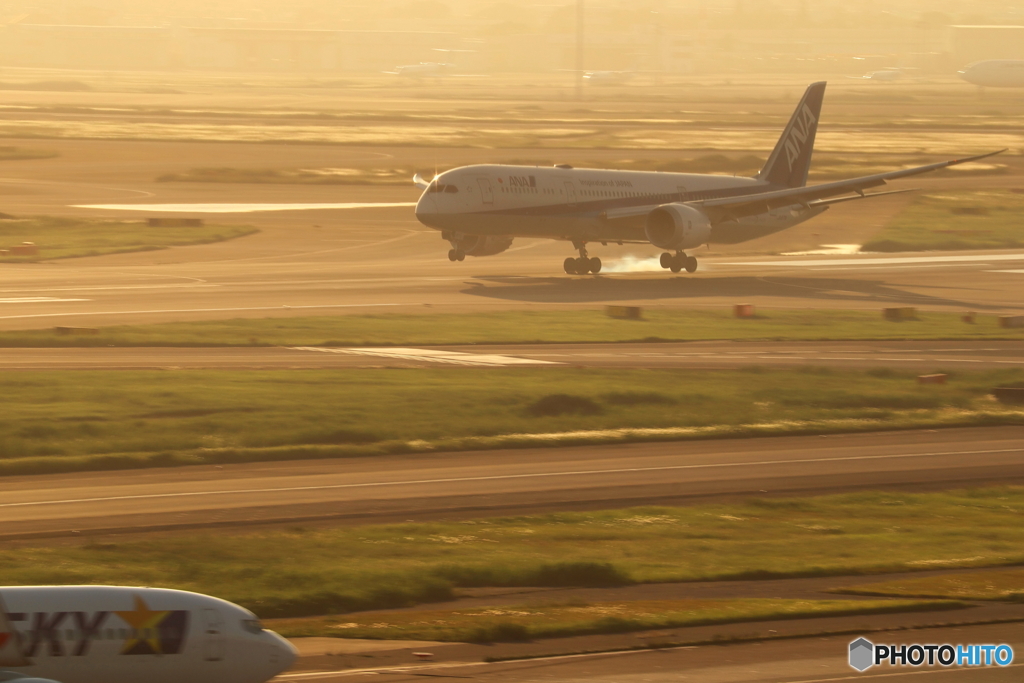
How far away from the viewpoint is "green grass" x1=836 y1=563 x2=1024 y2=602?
25.7m

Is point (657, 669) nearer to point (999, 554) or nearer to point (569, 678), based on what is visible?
point (569, 678)

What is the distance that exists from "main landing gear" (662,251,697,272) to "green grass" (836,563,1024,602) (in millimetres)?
46548

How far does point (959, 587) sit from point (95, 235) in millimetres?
63855

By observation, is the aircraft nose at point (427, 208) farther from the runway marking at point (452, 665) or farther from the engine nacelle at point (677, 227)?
the runway marking at point (452, 665)

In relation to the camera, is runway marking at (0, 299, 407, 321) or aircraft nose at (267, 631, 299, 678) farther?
runway marking at (0, 299, 407, 321)

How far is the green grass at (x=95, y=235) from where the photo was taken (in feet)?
244

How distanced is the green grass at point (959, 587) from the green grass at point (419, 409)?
44.4ft

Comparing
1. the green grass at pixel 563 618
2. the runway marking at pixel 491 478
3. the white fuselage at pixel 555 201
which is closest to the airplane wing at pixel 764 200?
the white fuselage at pixel 555 201

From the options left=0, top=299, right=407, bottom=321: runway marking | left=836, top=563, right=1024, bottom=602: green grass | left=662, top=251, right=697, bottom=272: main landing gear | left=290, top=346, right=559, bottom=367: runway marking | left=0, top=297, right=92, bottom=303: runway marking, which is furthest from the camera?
left=662, top=251, right=697, bottom=272: main landing gear

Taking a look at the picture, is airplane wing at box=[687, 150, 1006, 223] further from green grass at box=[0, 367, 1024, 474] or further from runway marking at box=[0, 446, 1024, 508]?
runway marking at box=[0, 446, 1024, 508]

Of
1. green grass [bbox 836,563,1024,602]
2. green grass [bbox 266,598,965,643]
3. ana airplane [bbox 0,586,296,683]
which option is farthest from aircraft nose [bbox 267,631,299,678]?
green grass [bbox 836,563,1024,602]

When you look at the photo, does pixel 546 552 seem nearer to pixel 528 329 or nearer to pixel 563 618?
pixel 563 618

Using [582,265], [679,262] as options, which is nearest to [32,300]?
[582,265]

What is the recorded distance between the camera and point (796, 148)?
79.0m
